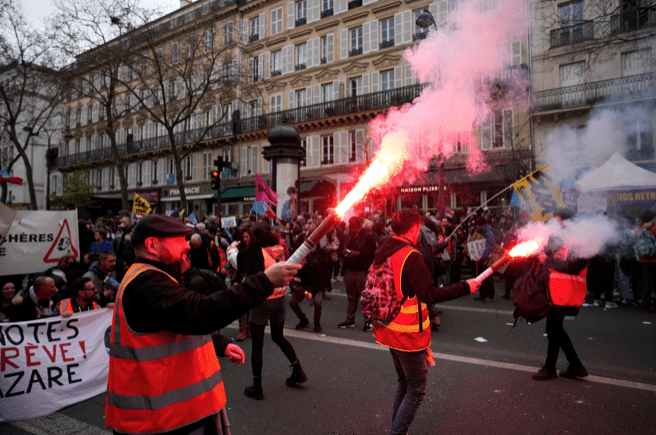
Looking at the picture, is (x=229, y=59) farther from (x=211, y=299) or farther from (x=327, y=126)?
(x=211, y=299)

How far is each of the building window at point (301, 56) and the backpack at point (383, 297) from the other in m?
27.1

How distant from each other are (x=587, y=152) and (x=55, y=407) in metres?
18.2

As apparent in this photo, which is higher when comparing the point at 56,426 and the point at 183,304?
the point at 183,304

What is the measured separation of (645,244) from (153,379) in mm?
8830

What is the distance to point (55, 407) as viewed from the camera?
388cm

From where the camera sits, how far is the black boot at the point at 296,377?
4309 mm

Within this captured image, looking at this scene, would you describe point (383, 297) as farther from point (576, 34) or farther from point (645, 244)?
point (576, 34)

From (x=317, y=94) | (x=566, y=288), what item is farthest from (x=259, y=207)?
(x=317, y=94)

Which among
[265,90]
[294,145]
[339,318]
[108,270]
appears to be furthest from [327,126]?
[108,270]

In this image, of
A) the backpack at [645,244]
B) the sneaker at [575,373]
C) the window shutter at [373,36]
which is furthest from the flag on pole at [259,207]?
the window shutter at [373,36]

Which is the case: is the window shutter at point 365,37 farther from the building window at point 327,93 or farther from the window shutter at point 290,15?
the window shutter at point 290,15

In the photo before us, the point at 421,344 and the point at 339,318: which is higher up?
the point at 421,344

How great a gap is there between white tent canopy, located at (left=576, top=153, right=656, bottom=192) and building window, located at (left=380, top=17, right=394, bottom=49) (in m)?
16.1

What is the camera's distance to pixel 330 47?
86.0 feet
